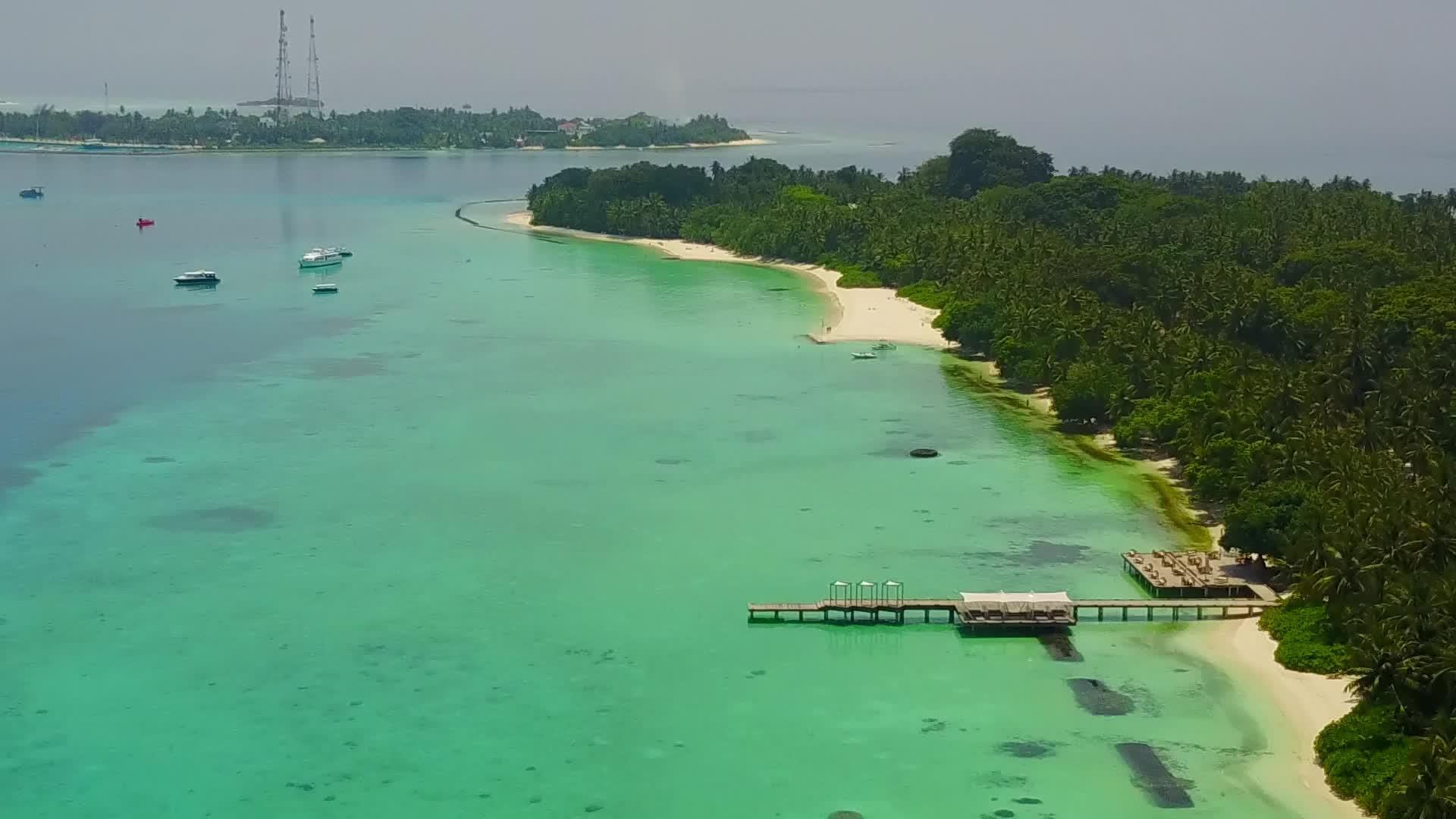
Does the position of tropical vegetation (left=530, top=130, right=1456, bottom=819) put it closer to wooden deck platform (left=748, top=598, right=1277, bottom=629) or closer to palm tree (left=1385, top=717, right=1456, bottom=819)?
palm tree (left=1385, top=717, right=1456, bottom=819)

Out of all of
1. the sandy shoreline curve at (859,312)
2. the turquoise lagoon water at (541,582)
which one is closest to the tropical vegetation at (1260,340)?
the sandy shoreline curve at (859,312)

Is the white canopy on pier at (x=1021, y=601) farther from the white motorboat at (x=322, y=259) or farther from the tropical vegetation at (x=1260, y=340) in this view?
the white motorboat at (x=322, y=259)

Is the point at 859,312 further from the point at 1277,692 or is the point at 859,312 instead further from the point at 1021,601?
the point at 1277,692

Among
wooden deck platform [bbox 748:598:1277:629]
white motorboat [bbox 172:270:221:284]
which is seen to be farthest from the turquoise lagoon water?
white motorboat [bbox 172:270:221:284]

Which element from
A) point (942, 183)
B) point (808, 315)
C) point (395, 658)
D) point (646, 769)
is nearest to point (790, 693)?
point (646, 769)

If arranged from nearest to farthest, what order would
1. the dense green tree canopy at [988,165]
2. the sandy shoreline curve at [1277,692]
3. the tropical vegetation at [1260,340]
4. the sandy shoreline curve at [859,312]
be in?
the sandy shoreline curve at [1277,692] < the tropical vegetation at [1260,340] < the sandy shoreline curve at [859,312] < the dense green tree canopy at [988,165]

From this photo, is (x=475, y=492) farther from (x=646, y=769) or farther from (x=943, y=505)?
(x=646, y=769)
